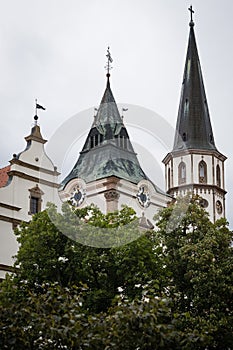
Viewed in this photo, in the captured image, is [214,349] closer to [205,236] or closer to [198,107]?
[205,236]

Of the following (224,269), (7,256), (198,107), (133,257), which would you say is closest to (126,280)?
(133,257)

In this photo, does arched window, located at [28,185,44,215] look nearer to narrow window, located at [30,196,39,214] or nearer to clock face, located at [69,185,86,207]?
narrow window, located at [30,196,39,214]

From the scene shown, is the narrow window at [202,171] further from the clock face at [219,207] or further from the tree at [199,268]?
the tree at [199,268]

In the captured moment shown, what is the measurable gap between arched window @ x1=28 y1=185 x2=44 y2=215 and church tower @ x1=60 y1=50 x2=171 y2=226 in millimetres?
7303

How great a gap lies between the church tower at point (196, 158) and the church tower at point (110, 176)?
1221 centimetres

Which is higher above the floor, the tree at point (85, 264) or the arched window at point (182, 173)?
the arched window at point (182, 173)

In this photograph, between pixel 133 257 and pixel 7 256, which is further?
pixel 7 256

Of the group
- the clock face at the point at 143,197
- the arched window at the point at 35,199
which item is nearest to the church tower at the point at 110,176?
the clock face at the point at 143,197

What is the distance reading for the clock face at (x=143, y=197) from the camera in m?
50.8

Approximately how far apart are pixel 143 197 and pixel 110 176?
9.78 ft

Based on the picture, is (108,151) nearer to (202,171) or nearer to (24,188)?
(24,188)

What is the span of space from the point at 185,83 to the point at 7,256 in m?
41.0

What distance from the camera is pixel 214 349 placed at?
2998cm

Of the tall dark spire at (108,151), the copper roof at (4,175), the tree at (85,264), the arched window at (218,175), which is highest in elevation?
the arched window at (218,175)
